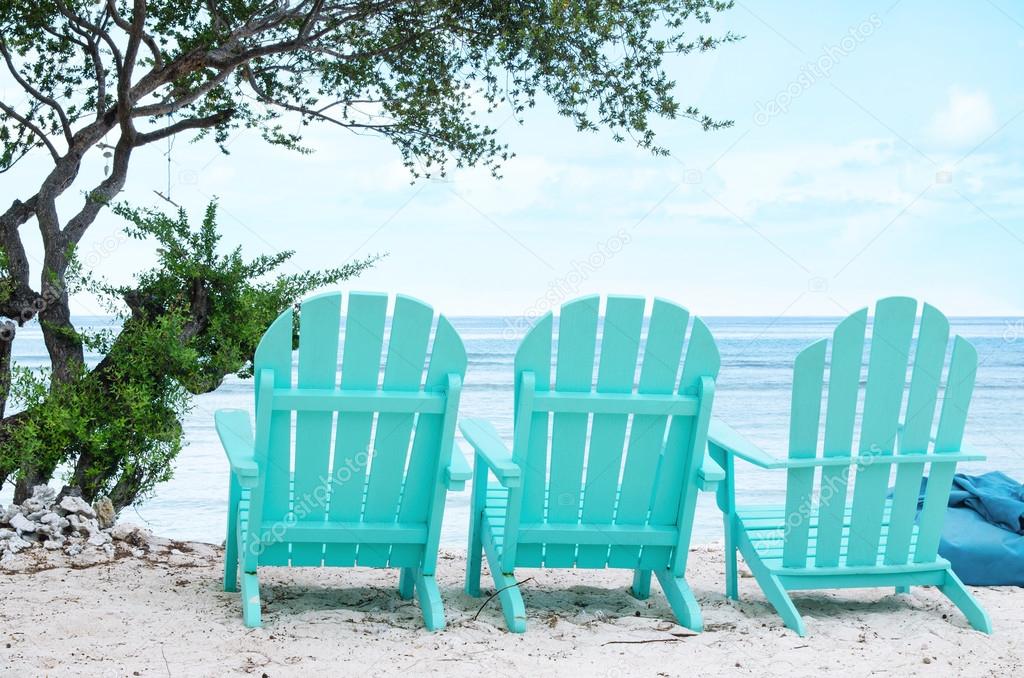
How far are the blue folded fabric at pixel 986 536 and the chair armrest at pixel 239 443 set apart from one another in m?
2.72

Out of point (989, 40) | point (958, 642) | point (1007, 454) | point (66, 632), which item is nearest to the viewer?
point (66, 632)

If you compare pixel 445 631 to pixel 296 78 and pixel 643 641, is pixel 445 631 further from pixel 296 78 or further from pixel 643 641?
pixel 296 78

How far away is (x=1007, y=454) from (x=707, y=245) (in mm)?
13591

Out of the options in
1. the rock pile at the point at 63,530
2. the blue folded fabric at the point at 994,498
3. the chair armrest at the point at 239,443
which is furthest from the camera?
the blue folded fabric at the point at 994,498

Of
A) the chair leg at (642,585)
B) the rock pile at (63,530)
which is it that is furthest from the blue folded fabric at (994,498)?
the rock pile at (63,530)

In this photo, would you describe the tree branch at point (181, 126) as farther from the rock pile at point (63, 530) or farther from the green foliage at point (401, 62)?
the rock pile at point (63, 530)

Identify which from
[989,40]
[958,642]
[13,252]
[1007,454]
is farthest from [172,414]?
[989,40]

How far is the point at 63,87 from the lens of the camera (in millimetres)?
5215

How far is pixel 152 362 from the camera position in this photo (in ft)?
13.5

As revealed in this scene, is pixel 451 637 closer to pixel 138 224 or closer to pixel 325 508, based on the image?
pixel 325 508

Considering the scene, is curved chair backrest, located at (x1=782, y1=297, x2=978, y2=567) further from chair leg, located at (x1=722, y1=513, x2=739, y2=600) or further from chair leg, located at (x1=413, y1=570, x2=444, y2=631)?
chair leg, located at (x1=413, y1=570, x2=444, y2=631)

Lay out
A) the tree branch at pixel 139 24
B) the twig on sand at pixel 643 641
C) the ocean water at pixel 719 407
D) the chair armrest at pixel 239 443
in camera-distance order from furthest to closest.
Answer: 1. the ocean water at pixel 719 407
2. the tree branch at pixel 139 24
3. the twig on sand at pixel 643 641
4. the chair armrest at pixel 239 443

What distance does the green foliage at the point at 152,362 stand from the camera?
4.07m

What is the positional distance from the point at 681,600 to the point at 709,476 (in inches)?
17.3
